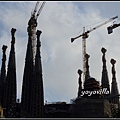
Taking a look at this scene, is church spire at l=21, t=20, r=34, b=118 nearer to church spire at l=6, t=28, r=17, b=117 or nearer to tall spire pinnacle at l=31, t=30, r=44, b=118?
tall spire pinnacle at l=31, t=30, r=44, b=118

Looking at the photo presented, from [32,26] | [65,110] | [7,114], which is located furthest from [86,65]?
[7,114]

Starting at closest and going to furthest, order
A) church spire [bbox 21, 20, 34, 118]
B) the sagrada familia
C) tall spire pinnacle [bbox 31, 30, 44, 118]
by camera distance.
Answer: the sagrada familia, tall spire pinnacle [bbox 31, 30, 44, 118], church spire [bbox 21, 20, 34, 118]

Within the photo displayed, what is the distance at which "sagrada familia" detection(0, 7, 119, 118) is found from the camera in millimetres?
109625

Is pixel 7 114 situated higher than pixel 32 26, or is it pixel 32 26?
pixel 32 26

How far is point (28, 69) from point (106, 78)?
2098 inches

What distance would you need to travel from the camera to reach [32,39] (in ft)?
516

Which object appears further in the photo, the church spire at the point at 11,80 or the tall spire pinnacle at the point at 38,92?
the church spire at the point at 11,80

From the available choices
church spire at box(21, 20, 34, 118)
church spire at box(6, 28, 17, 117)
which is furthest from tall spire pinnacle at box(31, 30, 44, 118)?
church spire at box(6, 28, 17, 117)

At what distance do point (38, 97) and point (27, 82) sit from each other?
14.0 metres

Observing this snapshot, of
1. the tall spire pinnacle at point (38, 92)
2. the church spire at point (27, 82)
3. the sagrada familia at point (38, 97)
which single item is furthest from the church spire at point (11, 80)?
the tall spire pinnacle at point (38, 92)

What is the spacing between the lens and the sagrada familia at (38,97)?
110 meters

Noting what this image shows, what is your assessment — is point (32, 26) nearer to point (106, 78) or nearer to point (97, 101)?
point (106, 78)

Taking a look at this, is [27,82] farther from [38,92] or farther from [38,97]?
[38,97]

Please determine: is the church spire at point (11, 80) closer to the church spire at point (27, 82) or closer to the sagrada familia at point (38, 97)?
the sagrada familia at point (38, 97)
